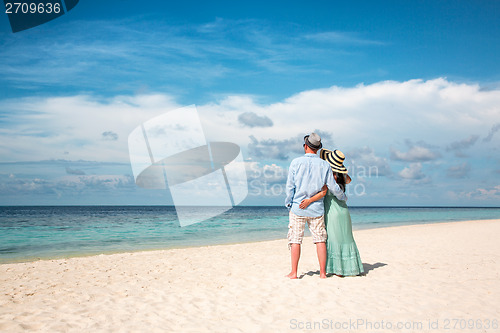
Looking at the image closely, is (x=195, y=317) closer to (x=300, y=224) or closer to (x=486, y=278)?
(x=300, y=224)

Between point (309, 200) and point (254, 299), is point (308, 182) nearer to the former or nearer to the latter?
point (309, 200)

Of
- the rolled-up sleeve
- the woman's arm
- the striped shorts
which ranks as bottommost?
the striped shorts

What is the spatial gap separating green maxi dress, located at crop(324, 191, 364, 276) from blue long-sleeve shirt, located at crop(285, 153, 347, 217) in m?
0.27

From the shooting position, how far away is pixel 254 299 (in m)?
4.48

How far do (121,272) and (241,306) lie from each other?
369cm

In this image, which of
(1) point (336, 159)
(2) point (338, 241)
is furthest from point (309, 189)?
(2) point (338, 241)

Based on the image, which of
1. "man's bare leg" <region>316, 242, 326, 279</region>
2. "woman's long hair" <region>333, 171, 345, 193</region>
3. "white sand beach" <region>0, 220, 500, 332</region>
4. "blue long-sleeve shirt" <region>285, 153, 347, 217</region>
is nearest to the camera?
"white sand beach" <region>0, 220, 500, 332</region>

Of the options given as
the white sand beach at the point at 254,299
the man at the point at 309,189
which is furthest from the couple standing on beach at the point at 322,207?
the white sand beach at the point at 254,299

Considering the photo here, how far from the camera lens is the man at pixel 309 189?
4.96 metres

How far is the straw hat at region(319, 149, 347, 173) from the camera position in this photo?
5250 millimetres

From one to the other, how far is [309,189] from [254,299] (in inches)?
65.7

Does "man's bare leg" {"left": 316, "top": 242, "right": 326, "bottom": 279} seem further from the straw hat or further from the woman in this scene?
the straw hat

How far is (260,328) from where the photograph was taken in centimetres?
347

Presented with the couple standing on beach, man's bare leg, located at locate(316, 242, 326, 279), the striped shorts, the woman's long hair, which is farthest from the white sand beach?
the woman's long hair
